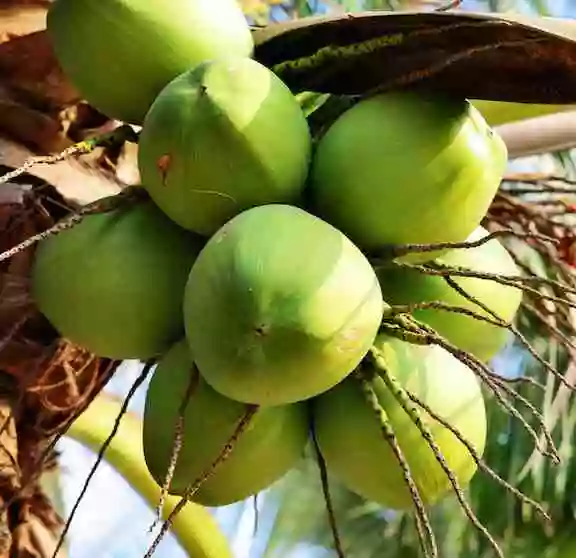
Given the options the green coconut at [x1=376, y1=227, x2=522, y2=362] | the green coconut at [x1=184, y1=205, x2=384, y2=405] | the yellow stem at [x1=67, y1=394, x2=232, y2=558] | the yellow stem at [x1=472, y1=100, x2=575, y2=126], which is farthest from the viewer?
the yellow stem at [x1=67, y1=394, x2=232, y2=558]

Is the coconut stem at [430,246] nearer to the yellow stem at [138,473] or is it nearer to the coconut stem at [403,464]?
the coconut stem at [403,464]

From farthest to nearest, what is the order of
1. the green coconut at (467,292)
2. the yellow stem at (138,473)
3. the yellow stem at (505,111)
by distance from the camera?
the yellow stem at (138,473), the yellow stem at (505,111), the green coconut at (467,292)

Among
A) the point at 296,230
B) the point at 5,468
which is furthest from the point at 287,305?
the point at 5,468

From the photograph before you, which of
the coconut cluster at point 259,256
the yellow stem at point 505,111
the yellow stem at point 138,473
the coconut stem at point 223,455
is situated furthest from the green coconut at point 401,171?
the yellow stem at point 138,473

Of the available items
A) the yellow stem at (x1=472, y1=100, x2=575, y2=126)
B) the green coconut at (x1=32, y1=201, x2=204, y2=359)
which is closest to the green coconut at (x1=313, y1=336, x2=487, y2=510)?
the green coconut at (x1=32, y1=201, x2=204, y2=359)

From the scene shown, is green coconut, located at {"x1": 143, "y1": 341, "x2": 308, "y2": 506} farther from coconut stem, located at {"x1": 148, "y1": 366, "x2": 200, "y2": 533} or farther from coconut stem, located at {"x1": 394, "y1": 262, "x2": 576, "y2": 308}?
coconut stem, located at {"x1": 394, "y1": 262, "x2": 576, "y2": 308}

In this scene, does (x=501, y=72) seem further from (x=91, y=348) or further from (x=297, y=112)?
(x=91, y=348)
